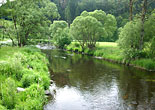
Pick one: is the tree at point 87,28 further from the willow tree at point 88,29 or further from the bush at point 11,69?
the bush at point 11,69

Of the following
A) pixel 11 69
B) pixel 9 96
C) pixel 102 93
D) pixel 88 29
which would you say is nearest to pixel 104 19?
pixel 88 29

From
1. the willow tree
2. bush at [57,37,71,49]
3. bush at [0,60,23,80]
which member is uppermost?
the willow tree

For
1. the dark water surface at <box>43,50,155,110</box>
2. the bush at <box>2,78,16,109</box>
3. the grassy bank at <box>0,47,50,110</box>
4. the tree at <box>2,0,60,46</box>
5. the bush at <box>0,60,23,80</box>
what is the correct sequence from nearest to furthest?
the bush at <box>2,78,16,109</box> < the grassy bank at <box>0,47,50,110</box> < the bush at <box>0,60,23,80</box> < the dark water surface at <box>43,50,155,110</box> < the tree at <box>2,0,60,46</box>

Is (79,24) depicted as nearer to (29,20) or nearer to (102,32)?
(102,32)

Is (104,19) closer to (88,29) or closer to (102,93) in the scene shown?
(88,29)

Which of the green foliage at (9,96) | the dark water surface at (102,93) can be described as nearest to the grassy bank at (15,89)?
the green foliage at (9,96)

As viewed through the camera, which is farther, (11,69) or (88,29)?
(88,29)

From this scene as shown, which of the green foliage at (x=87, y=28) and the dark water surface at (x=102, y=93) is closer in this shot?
the dark water surface at (x=102, y=93)

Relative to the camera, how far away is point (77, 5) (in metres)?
131

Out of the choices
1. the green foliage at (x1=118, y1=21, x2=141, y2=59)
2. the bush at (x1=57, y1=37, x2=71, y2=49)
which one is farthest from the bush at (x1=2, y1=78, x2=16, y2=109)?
the bush at (x1=57, y1=37, x2=71, y2=49)

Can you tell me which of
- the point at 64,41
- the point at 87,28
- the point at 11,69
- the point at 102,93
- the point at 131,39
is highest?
the point at 87,28

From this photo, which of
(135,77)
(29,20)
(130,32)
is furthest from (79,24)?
(135,77)

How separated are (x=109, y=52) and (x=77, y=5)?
301ft

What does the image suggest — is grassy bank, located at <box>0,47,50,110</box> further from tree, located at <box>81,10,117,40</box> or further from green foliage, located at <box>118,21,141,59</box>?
tree, located at <box>81,10,117,40</box>
